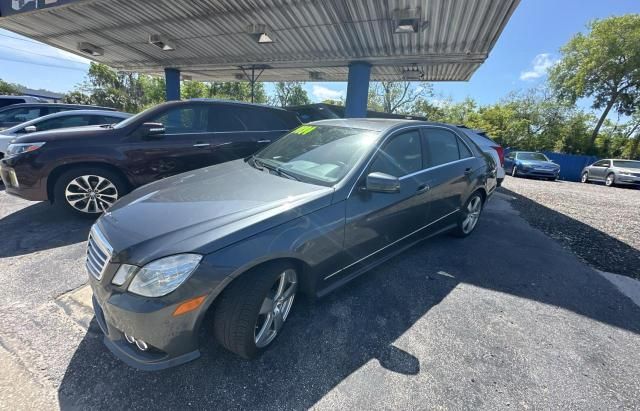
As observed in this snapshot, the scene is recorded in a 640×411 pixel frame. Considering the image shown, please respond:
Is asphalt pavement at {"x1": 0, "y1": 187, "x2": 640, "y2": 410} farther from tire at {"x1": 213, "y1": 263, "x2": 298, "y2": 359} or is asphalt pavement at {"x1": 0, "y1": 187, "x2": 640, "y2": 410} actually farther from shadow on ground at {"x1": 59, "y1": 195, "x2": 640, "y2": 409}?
tire at {"x1": 213, "y1": 263, "x2": 298, "y2": 359}

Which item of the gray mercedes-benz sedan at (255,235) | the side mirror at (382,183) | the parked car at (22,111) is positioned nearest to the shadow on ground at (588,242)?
the gray mercedes-benz sedan at (255,235)

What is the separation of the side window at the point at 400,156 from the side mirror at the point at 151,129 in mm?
3097

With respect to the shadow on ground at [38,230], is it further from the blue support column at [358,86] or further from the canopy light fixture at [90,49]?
the canopy light fixture at [90,49]

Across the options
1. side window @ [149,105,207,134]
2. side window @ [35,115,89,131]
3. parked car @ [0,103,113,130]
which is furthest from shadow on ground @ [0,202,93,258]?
parked car @ [0,103,113,130]

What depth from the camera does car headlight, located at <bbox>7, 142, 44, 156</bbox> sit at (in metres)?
3.64

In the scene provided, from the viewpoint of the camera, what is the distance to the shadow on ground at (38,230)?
3.24m

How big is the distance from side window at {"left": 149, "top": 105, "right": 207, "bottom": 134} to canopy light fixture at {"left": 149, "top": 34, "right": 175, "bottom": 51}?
630 centimetres

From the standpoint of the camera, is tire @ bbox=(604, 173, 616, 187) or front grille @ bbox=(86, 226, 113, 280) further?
tire @ bbox=(604, 173, 616, 187)

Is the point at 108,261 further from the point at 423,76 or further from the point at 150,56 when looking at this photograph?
the point at 150,56

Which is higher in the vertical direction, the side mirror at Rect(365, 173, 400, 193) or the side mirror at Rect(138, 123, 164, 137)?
the side mirror at Rect(138, 123, 164, 137)

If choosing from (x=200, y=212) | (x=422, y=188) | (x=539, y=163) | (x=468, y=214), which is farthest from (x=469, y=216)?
(x=539, y=163)

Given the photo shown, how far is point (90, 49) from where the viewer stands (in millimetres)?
10484

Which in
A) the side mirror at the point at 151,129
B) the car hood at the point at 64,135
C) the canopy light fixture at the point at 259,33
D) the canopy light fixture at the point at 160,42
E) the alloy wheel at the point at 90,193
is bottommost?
the alloy wheel at the point at 90,193

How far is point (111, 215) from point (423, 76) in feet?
34.0
